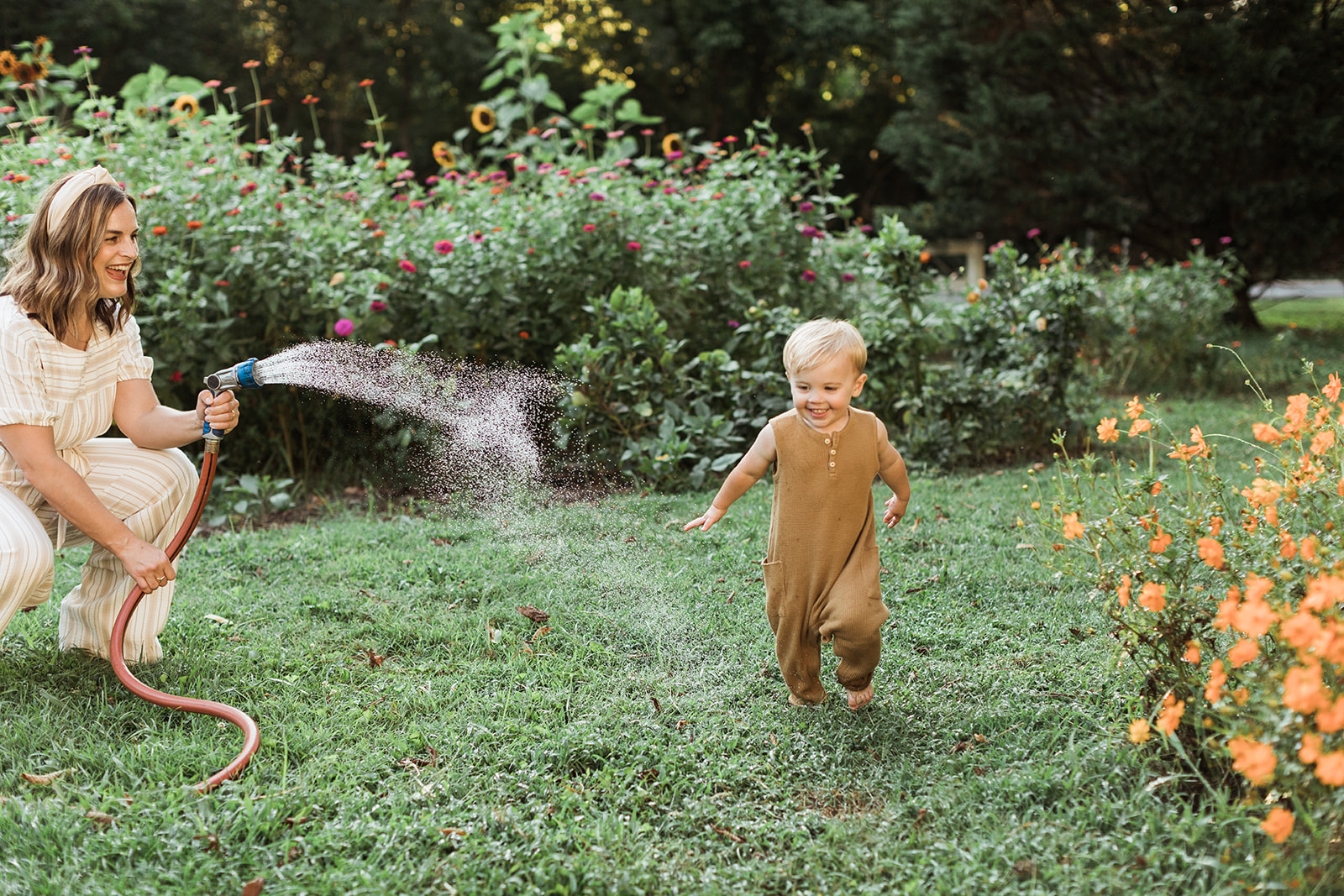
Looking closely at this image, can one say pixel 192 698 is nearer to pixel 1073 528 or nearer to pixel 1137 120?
pixel 1073 528

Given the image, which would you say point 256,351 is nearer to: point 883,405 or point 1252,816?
point 883,405

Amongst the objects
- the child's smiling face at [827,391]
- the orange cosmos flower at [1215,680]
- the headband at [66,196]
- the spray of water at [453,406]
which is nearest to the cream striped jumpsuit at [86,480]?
the headband at [66,196]

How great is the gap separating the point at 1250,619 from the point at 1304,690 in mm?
129

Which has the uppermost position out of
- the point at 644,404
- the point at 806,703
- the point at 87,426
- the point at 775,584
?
the point at 87,426

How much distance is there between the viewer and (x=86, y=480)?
2709 mm

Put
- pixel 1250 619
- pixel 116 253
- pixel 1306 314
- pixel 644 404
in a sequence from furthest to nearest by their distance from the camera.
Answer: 1. pixel 1306 314
2. pixel 644 404
3. pixel 116 253
4. pixel 1250 619

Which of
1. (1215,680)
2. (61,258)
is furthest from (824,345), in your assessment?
(61,258)

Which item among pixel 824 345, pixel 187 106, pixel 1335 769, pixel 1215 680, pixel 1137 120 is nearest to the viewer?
pixel 1335 769

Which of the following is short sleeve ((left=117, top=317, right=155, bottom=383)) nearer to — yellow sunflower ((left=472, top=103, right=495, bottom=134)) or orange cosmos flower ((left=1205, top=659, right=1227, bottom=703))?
orange cosmos flower ((left=1205, top=659, right=1227, bottom=703))

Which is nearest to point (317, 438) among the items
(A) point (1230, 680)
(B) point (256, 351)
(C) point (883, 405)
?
(B) point (256, 351)

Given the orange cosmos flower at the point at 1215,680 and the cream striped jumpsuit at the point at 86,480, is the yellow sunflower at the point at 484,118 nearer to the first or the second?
the cream striped jumpsuit at the point at 86,480

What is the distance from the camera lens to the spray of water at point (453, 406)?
14.3 feet

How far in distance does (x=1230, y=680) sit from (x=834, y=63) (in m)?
22.3

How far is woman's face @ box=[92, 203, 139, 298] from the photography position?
247cm
